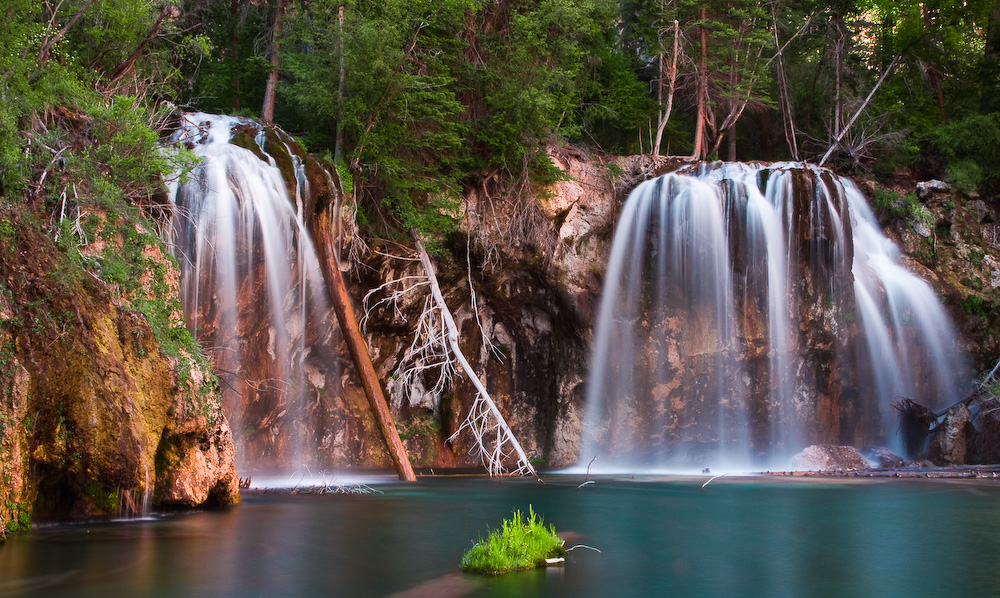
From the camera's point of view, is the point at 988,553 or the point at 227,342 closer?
the point at 988,553

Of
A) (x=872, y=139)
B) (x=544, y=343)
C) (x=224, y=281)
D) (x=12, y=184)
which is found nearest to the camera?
(x=12, y=184)

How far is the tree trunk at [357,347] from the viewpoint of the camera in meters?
14.9

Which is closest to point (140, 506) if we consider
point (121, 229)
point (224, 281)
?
point (121, 229)

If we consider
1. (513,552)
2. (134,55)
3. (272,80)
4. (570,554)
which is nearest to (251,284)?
(134,55)

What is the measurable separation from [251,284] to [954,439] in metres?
14.9

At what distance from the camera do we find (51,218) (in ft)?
31.0

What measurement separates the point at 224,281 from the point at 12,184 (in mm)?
4831

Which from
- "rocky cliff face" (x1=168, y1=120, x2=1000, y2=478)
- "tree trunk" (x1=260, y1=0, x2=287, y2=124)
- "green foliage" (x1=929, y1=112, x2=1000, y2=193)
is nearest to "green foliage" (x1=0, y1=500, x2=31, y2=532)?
"rocky cliff face" (x1=168, y1=120, x2=1000, y2=478)

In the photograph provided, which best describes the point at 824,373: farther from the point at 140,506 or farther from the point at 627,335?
the point at 140,506

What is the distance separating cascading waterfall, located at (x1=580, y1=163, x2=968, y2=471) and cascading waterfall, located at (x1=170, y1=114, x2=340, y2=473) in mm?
6939

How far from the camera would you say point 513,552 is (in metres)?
6.89

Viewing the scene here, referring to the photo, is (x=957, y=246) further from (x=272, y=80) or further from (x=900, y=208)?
(x=272, y=80)

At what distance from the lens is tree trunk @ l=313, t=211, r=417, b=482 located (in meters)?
14.9

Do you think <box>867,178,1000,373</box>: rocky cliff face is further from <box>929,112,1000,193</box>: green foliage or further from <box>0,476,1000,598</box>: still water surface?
<box>0,476,1000,598</box>: still water surface
